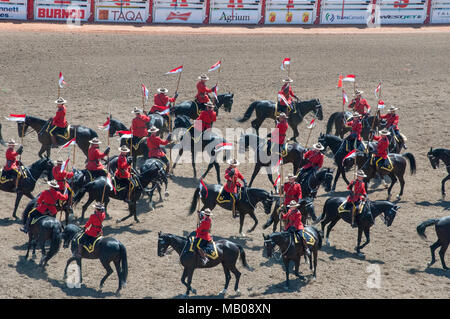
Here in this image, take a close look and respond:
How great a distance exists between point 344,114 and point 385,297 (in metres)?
10.3

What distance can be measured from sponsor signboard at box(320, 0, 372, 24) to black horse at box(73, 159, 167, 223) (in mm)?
19906

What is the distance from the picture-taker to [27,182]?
70.7 feet

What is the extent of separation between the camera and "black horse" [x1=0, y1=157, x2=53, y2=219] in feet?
70.5

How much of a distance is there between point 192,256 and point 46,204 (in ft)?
14.3

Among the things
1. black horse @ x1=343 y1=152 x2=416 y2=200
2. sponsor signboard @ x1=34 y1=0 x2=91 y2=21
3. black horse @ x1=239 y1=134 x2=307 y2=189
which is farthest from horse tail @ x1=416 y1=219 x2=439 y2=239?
sponsor signboard @ x1=34 y1=0 x2=91 y2=21

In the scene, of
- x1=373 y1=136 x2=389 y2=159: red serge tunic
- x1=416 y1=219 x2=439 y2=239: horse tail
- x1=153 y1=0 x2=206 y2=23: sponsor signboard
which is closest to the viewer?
x1=416 y1=219 x2=439 y2=239: horse tail

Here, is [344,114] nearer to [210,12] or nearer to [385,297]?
[385,297]

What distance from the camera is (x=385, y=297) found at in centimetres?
1834

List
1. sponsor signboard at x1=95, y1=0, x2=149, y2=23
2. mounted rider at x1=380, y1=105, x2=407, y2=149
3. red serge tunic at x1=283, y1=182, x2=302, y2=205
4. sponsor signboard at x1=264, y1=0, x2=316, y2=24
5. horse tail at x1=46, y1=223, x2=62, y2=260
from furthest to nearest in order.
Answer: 1. sponsor signboard at x1=264, y1=0, x2=316, y2=24
2. sponsor signboard at x1=95, y1=0, x2=149, y2=23
3. mounted rider at x1=380, y1=105, x2=407, y2=149
4. red serge tunic at x1=283, y1=182, x2=302, y2=205
5. horse tail at x1=46, y1=223, x2=62, y2=260

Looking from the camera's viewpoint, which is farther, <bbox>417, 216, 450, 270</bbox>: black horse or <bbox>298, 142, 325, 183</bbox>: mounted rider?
<bbox>298, 142, 325, 183</bbox>: mounted rider

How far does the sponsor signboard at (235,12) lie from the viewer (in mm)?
37281

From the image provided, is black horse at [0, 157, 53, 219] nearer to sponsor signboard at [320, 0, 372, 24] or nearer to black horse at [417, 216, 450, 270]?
black horse at [417, 216, 450, 270]
